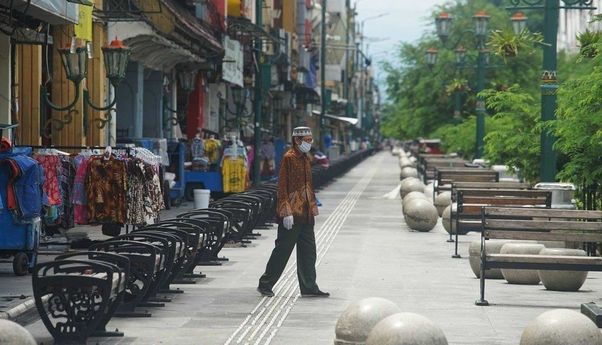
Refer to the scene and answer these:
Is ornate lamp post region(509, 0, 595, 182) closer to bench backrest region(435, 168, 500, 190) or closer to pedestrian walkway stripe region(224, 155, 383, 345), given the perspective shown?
pedestrian walkway stripe region(224, 155, 383, 345)

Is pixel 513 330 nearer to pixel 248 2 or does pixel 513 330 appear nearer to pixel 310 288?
pixel 310 288

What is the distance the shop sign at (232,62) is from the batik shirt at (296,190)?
99.4ft

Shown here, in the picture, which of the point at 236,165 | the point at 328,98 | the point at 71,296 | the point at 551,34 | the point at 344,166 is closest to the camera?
the point at 71,296

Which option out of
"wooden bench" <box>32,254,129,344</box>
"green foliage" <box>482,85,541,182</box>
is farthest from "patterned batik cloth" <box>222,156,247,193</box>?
"wooden bench" <box>32,254,129,344</box>

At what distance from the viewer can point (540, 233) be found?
55.8 ft

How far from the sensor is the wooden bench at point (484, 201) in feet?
74.6

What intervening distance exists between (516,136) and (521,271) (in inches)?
485

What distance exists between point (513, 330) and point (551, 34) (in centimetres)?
1054

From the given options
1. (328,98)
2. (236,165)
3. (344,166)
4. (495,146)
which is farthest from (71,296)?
(328,98)

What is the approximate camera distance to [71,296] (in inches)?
504

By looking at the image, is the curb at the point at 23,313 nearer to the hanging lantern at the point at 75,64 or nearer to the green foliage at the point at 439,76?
the hanging lantern at the point at 75,64

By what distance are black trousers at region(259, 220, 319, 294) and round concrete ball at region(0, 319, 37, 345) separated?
7.70 meters

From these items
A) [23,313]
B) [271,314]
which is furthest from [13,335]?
Result: [271,314]

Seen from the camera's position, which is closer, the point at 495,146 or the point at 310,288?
the point at 310,288
